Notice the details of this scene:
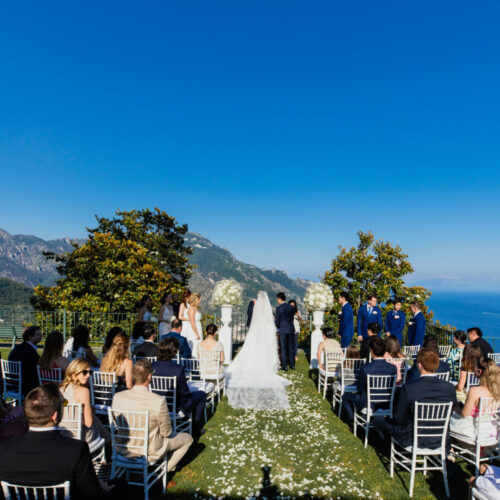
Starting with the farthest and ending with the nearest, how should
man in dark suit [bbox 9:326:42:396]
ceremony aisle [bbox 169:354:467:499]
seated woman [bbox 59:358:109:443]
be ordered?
man in dark suit [bbox 9:326:42:396] < ceremony aisle [bbox 169:354:467:499] < seated woman [bbox 59:358:109:443]

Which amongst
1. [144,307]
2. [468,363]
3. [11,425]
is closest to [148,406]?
[11,425]

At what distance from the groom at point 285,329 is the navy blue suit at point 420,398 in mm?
5364

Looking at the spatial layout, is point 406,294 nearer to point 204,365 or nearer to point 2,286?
point 204,365

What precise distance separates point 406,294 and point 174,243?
47.5 feet

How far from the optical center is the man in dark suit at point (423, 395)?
159 inches

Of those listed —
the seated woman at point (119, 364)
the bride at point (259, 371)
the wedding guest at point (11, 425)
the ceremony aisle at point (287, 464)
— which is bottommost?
the ceremony aisle at point (287, 464)

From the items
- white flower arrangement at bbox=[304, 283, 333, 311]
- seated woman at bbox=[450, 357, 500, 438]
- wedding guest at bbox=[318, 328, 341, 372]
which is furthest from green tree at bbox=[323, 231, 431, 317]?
seated woman at bbox=[450, 357, 500, 438]

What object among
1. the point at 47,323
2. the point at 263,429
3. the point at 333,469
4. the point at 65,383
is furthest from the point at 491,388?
the point at 47,323

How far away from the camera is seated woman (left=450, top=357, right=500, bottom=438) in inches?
162

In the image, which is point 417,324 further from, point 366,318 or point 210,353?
point 210,353

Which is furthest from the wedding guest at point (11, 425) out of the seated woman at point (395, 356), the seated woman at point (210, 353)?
the seated woman at point (395, 356)

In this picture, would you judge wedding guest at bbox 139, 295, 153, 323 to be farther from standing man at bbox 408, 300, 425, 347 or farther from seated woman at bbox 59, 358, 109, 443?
standing man at bbox 408, 300, 425, 347

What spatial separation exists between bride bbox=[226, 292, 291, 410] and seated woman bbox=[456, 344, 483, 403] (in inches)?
116

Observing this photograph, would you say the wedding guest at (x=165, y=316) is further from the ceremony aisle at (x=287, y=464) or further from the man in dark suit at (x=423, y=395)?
the man in dark suit at (x=423, y=395)
